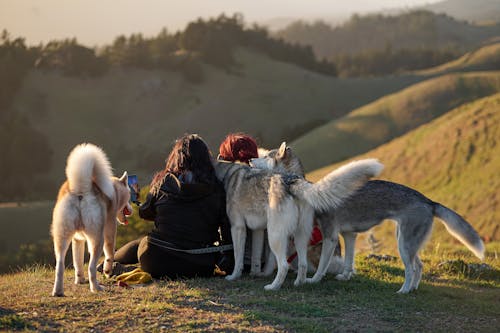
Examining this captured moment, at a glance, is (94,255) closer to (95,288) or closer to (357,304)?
(95,288)

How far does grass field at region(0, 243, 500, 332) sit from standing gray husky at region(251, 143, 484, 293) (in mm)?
469

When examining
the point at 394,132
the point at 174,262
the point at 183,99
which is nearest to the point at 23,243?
the point at 174,262

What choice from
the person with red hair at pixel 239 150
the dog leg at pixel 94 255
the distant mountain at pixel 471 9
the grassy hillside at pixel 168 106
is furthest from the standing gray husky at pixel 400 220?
the distant mountain at pixel 471 9

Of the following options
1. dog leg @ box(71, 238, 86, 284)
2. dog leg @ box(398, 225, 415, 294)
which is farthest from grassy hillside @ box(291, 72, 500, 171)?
dog leg @ box(71, 238, 86, 284)

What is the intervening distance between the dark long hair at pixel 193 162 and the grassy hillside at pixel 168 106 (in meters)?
33.4

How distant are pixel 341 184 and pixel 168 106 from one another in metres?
47.6

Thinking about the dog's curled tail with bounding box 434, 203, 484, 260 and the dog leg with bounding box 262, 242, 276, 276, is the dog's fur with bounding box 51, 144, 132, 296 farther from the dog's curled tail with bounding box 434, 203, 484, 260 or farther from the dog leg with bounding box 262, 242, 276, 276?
the dog's curled tail with bounding box 434, 203, 484, 260

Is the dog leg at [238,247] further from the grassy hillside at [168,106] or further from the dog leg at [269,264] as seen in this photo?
the grassy hillside at [168,106]

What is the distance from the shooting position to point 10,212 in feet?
88.0

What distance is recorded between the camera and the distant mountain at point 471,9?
129288 millimetres

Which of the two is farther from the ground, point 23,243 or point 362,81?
point 362,81

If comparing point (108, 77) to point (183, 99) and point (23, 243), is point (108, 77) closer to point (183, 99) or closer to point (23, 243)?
point (183, 99)

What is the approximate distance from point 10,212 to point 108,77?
96.6 feet

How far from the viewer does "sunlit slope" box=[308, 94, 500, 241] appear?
2109cm
